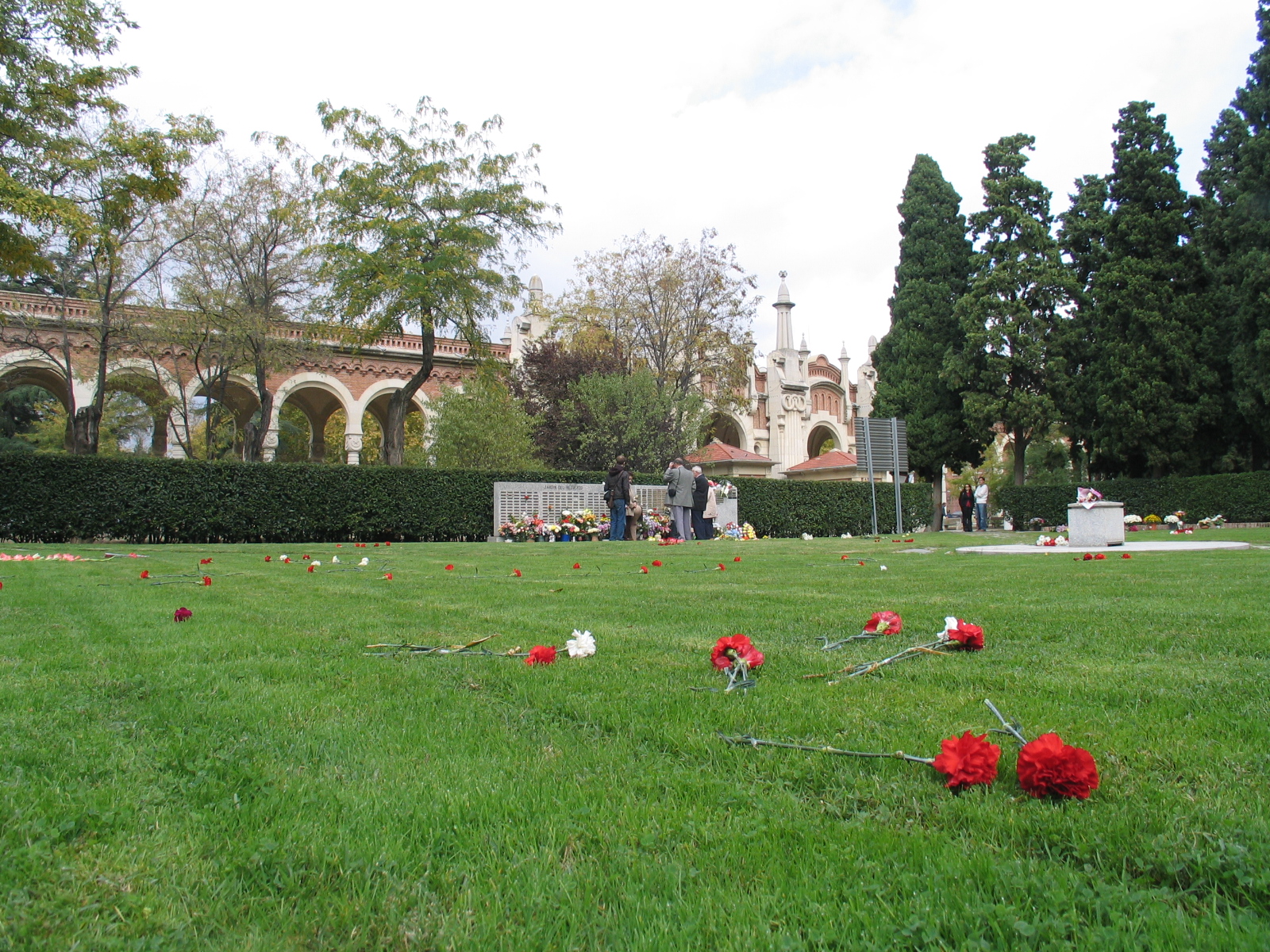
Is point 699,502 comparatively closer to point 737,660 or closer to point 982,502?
point 982,502

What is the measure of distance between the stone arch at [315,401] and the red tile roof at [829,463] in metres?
23.4

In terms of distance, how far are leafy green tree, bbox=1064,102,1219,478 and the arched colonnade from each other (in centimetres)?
2531

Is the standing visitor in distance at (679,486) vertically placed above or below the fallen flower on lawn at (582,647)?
above

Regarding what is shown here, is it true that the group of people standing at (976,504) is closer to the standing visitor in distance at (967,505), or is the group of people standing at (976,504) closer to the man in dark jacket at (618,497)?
the standing visitor in distance at (967,505)

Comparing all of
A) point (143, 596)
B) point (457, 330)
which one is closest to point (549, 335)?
point (457, 330)

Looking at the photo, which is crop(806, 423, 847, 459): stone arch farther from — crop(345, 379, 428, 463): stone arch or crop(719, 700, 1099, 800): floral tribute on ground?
crop(719, 700, 1099, 800): floral tribute on ground

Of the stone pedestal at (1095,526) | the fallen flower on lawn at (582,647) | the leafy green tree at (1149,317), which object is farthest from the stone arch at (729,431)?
the fallen flower on lawn at (582,647)

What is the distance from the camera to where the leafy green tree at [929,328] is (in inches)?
1236

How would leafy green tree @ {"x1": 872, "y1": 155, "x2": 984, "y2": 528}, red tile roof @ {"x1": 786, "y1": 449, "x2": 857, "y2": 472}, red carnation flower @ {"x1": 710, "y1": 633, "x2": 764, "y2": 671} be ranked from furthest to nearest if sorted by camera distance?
red tile roof @ {"x1": 786, "y1": 449, "x2": 857, "y2": 472} < leafy green tree @ {"x1": 872, "y1": 155, "x2": 984, "y2": 528} < red carnation flower @ {"x1": 710, "y1": 633, "x2": 764, "y2": 671}

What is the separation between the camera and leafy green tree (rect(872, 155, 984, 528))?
1236 inches

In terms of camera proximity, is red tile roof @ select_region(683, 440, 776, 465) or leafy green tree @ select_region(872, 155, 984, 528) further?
red tile roof @ select_region(683, 440, 776, 465)

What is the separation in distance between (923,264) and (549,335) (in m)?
16.5

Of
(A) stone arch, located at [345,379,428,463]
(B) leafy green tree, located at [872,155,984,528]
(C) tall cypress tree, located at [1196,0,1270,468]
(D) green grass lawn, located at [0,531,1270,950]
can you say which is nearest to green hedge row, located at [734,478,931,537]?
(B) leafy green tree, located at [872,155,984,528]

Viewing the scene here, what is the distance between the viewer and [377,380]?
1363 inches
